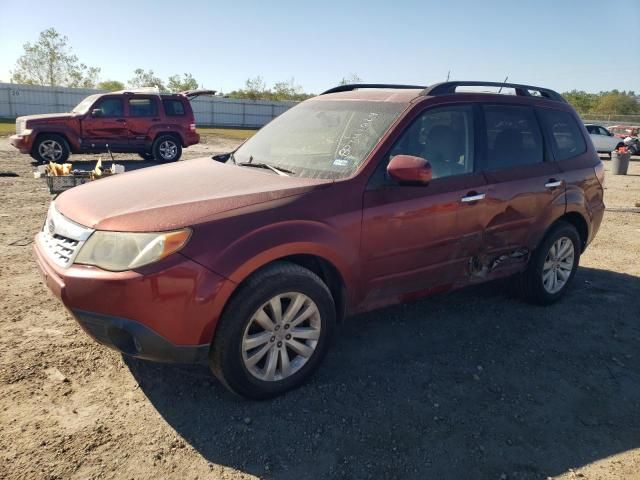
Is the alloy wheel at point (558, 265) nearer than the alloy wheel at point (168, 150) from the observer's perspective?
Yes

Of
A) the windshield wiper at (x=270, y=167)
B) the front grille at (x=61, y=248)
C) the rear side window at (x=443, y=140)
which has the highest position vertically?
the rear side window at (x=443, y=140)

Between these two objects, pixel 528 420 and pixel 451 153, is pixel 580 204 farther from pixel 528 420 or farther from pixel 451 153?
pixel 528 420

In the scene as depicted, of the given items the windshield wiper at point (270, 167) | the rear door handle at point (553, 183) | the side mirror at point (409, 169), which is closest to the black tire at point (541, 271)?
the rear door handle at point (553, 183)

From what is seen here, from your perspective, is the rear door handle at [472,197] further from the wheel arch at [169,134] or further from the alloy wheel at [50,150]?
the alloy wheel at [50,150]

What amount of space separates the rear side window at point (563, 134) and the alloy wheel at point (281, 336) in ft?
9.74

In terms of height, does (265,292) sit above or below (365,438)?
above

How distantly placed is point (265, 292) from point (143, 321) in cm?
66

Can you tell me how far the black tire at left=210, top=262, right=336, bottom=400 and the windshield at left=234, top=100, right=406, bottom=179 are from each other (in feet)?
2.56

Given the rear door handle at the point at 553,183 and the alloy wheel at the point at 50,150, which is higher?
the rear door handle at the point at 553,183

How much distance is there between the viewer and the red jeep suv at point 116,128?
41.6 ft

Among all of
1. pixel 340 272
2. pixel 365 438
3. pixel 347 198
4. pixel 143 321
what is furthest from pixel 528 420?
pixel 143 321

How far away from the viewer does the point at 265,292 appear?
281cm

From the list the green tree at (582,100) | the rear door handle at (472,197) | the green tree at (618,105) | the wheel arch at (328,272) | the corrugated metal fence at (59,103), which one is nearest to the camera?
the wheel arch at (328,272)

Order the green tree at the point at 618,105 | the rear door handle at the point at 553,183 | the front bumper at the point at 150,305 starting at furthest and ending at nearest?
the green tree at the point at 618,105, the rear door handle at the point at 553,183, the front bumper at the point at 150,305
